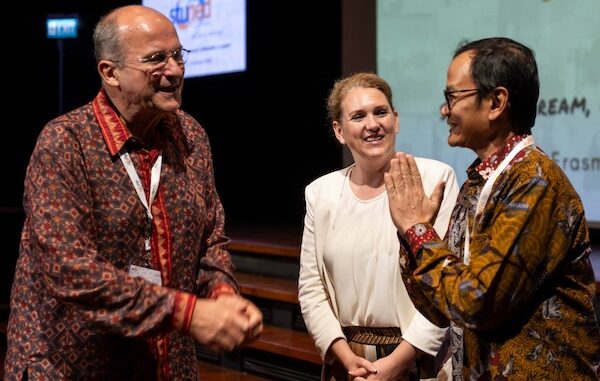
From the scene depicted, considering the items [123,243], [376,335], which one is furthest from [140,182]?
[376,335]

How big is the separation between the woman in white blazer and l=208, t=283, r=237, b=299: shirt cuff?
Result: 82cm

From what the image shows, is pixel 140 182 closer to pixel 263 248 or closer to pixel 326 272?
pixel 326 272

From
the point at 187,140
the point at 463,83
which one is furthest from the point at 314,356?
the point at 463,83

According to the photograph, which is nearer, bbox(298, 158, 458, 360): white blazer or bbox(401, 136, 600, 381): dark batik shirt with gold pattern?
bbox(401, 136, 600, 381): dark batik shirt with gold pattern

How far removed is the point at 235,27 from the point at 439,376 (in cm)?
485

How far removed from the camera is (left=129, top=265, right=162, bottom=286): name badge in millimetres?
1902

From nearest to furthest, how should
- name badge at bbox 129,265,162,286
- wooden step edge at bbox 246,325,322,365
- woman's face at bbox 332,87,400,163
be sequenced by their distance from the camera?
name badge at bbox 129,265,162,286
woman's face at bbox 332,87,400,163
wooden step edge at bbox 246,325,322,365

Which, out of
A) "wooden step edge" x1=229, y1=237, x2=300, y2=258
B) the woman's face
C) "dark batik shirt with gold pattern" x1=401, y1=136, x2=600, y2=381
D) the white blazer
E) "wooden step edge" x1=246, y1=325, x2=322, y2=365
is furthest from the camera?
"wooden step edge" x1=229, y1=237, x2=300, y2=258

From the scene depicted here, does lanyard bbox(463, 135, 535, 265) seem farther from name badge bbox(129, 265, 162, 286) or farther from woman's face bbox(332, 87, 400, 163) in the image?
woman's face bbox(332, 87, 400, 163)

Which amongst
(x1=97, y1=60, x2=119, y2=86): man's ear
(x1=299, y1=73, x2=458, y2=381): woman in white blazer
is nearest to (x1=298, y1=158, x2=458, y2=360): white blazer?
(x1=299, y1=73, x2=458, y2=381): woman in white blazer

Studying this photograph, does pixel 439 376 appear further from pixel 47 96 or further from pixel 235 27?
pixel 47 96

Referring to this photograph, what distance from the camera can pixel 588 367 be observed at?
1.77 metres

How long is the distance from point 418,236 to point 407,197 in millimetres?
97

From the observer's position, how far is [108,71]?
6.51ft
